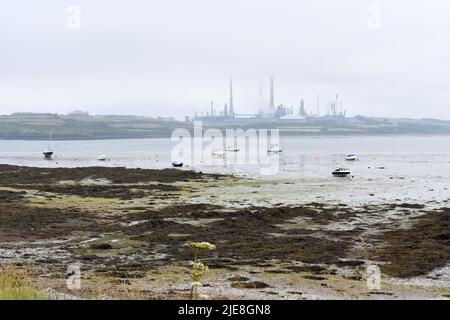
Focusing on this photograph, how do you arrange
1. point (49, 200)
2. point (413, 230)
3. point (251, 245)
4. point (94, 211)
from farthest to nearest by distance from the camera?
point (49, 200), point (94, 211), point (413, 230), point (251, 245)

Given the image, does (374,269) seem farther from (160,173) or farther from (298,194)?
(160,173)

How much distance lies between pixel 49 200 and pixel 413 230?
26707 mm

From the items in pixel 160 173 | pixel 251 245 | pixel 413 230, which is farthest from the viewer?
A: pixel 160 173

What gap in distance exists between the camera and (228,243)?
27.1 metres

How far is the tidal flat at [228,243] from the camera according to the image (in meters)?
18.7

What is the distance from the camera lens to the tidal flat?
1869 cm

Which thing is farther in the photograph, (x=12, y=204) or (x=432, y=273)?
(x=12, y=204)

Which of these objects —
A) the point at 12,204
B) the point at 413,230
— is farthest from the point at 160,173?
the point at 413,230
